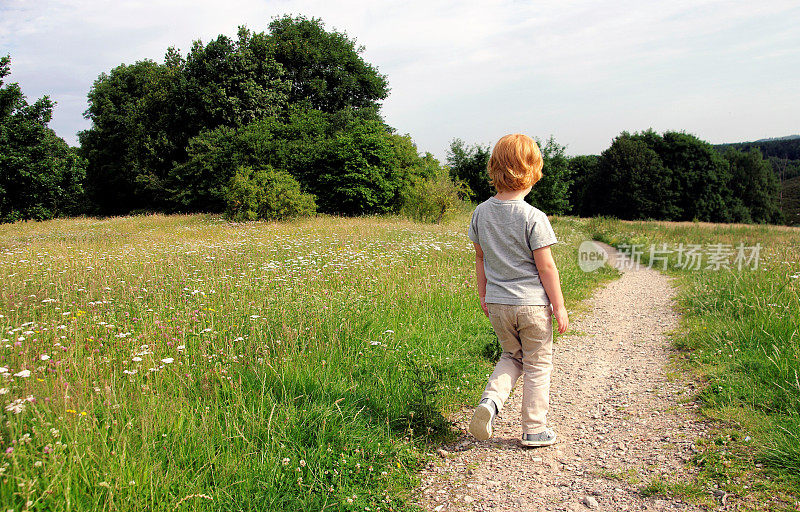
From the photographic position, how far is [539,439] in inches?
132

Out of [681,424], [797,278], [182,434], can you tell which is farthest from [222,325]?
[797,278]

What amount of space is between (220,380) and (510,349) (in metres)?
2.28

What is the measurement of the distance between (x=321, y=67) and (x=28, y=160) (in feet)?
78.1

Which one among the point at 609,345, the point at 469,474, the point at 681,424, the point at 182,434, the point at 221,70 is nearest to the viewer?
the point at 182,434

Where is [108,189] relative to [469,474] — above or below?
above

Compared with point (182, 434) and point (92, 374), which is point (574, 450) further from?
point (92, 374)

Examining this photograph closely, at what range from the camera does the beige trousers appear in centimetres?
326

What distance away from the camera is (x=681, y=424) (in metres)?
3.60

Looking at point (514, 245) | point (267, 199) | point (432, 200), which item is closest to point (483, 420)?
point (514, 245)

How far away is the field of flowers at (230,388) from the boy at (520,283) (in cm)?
67

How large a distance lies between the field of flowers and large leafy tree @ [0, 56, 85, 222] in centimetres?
1775

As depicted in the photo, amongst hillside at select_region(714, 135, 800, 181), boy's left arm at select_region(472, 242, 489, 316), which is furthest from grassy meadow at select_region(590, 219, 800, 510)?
hillside at select_region(714, 135, 800, 181)

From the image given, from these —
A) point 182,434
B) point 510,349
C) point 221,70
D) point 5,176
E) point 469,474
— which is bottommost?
point 469,474

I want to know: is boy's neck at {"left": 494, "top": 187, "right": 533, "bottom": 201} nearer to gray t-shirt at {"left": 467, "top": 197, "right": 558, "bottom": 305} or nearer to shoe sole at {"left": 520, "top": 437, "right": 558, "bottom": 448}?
gray t-shirt at {"left": 467, "top": 197, "right": 558, "bottom": 305}
